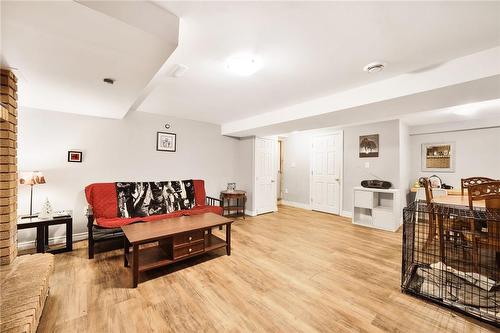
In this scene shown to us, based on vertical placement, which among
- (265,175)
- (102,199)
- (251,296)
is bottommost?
(251,296)

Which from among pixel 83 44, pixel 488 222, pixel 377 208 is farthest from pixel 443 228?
pixel 83 44

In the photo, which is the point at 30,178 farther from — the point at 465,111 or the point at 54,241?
the point at 465,111

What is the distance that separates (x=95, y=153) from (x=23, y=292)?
2526mm

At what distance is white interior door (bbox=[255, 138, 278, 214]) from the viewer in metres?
5.15

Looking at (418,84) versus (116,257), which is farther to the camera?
(116,257)

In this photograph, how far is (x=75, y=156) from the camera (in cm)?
333

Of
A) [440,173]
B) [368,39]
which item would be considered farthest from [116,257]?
[440,173]

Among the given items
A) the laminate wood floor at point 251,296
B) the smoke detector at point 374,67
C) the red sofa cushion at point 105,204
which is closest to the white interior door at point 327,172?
the laminate wood floor at point 251,296

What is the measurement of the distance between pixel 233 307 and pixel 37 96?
3.29 m

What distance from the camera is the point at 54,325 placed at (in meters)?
1.60

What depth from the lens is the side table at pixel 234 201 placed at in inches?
187

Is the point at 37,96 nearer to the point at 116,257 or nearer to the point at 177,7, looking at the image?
the point at 116,257

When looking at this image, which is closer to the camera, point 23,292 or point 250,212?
point 23,292

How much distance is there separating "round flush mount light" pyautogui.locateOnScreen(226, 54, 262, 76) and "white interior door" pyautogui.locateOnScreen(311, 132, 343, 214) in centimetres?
384
